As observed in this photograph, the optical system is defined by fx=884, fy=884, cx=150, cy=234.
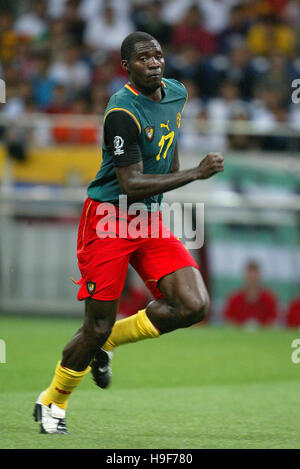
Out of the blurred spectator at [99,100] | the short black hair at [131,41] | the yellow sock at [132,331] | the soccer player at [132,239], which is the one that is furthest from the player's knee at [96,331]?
the blurred spectator at [99,100]

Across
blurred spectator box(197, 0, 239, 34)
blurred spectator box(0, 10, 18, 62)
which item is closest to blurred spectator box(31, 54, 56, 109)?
blurred spectator box(0, 10, 18, 62)

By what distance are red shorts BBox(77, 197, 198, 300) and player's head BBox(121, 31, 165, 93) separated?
2.69 feet

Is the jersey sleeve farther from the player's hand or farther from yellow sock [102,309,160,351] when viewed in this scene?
yellow sock [102,309,160,351]

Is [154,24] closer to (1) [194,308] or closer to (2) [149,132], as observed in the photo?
(2) [149,132]

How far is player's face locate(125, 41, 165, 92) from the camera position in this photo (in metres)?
5.54

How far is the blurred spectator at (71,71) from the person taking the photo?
1430 centimetres

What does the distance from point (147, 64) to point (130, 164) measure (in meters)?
0.67

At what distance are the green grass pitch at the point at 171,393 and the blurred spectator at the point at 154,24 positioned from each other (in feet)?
17.8

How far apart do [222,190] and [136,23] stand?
3983 mm

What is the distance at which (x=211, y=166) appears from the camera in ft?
16.9

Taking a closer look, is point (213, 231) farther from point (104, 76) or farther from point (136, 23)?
point (136, 23)

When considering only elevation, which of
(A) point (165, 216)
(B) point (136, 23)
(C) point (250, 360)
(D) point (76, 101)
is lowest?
(C) point (250, 360)

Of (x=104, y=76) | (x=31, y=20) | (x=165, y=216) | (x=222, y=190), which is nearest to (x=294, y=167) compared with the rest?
(x=222, y=190)
